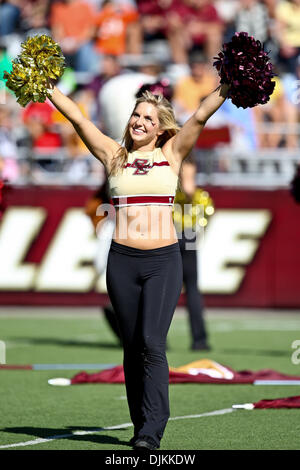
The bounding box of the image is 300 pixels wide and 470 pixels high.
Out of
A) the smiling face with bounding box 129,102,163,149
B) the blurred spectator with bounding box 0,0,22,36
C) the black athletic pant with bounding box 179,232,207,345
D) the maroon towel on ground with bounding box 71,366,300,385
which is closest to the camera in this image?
the smiling face with bounding box 129,102,163,149

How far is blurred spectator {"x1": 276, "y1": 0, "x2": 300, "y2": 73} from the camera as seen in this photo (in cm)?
1706

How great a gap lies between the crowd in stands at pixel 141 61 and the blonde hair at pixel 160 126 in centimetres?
910

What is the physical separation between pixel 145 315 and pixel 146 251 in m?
0.37

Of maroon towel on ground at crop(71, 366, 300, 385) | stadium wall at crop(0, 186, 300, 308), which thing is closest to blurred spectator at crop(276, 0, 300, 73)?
stadium wall at crop(0, 186, 300, 308)

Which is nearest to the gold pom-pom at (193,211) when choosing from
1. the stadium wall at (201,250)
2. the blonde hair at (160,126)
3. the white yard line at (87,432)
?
the white yard line at (87,432)

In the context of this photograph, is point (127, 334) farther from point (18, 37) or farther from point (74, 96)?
point (18, 37)

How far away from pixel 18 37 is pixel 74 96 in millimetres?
2043

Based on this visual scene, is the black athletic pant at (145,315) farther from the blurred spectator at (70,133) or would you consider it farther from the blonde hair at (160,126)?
the blurred spectator at (70,133)

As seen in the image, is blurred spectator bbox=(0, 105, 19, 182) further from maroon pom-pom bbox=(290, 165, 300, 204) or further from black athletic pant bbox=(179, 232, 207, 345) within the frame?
maroon pom-pom bbox=(290, 165, 300, 204)

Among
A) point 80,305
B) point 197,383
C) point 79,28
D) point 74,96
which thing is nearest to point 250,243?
point 80,305

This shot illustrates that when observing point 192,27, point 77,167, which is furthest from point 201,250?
point 192,27

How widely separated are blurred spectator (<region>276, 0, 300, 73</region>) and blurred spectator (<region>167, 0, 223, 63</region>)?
3.45ft

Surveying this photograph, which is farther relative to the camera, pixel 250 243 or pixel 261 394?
pixel 250 243
